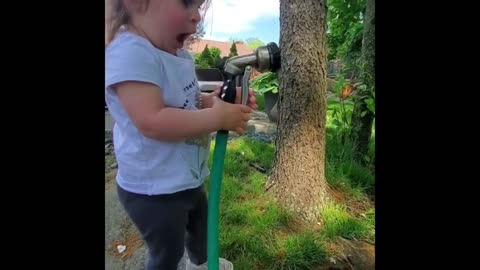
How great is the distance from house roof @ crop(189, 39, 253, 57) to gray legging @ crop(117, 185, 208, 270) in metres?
0.29

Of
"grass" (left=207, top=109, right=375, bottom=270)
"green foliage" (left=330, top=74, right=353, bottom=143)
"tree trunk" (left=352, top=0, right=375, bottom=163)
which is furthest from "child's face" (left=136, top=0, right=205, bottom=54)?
"green foliage" (left=330, top=74, right=353, bottom=143)

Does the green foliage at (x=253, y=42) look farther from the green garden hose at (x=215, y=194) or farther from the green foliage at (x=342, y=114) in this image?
the green foliage at (x=342, y=114)

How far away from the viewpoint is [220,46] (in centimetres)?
83

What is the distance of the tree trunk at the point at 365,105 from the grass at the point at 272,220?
247mm

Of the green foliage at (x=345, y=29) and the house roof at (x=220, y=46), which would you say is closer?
the house roof at (x=220, y=46)

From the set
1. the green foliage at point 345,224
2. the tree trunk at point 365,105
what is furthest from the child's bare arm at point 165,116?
the tree trunk at point 365,105

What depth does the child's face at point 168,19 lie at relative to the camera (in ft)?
2.20

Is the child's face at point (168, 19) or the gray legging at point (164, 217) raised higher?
the child's face at point (168, 19)

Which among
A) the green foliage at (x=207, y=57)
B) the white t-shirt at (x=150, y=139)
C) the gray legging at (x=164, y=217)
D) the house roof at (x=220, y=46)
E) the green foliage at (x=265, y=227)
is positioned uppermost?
the house roof at (x=220, y=46)

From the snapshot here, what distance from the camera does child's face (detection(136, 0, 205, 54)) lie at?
26.4 inches

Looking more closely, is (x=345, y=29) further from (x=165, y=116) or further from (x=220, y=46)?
(x=165, y=116)

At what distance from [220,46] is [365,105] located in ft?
4.02

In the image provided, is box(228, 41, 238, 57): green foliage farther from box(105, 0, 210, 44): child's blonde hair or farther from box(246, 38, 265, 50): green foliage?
box(105, 0, 210, 44): child's blonde hair
